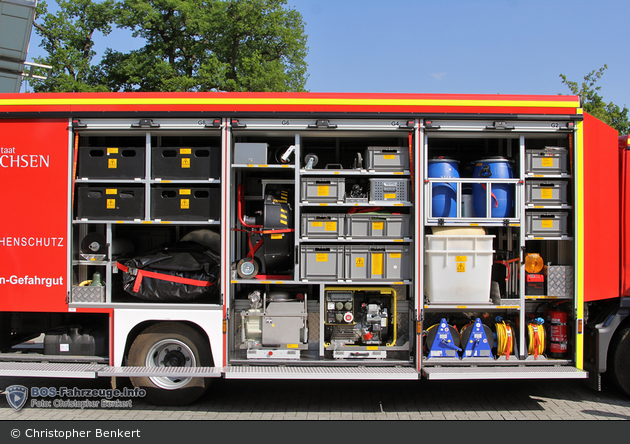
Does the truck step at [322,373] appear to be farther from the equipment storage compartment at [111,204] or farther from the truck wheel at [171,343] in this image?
the equipment storage compartment at [111,204]

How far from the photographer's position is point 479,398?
5.08 m

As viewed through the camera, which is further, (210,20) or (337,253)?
(210,20)

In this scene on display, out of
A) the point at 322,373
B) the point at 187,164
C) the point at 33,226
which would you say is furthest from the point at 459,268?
the point at 33,226

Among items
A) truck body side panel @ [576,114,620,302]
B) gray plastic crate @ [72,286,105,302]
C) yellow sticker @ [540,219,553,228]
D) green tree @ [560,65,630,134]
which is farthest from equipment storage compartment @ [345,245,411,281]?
green tree @ [560,65,630,134]

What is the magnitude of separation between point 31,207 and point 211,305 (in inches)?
91.1

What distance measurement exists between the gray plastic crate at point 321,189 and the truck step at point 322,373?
188cm

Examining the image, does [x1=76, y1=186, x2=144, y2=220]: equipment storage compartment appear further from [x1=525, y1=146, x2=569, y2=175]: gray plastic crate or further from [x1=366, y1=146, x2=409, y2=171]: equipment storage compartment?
[x1=525, y1=146, x2=569, y2=175]: gray plastic crate

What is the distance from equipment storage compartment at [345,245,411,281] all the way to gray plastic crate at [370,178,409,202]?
21.6 inches

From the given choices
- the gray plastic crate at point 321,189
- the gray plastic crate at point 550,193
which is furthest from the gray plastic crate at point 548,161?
the gray plastic crate at point 321,189

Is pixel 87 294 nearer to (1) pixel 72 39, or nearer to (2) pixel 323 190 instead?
A: (2) pixel 323 190

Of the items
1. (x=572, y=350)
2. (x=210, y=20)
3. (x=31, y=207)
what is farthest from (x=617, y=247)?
(x=210, y=20)

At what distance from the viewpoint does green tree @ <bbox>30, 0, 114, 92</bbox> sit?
1870cm

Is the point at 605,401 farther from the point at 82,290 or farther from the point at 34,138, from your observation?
the point at 34,138

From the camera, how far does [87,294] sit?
4.77 metres
